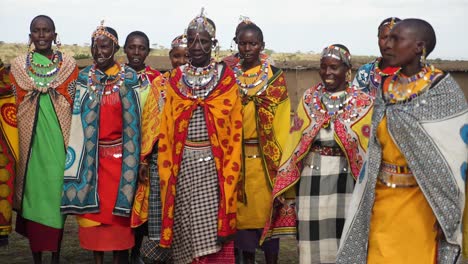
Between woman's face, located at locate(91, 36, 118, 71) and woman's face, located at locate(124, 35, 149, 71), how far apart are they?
97 cm

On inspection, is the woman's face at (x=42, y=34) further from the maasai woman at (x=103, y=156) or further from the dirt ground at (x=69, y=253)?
the dirt ground at (x=69, y=253)

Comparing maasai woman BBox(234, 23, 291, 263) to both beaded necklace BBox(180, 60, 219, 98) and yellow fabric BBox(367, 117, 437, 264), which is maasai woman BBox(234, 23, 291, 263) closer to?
beaded necklace BBox(180, 60, 219, 98)

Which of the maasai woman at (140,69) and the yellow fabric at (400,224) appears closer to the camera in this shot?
the yellow fabric at (400,224)

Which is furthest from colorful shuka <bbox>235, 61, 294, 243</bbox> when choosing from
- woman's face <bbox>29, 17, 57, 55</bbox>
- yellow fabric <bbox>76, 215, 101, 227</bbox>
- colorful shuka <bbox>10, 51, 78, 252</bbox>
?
woman's face <bbox>29, 17, 57, 55</bbox>

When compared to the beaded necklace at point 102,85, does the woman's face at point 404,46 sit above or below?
above

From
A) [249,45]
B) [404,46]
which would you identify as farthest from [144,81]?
[404,46]

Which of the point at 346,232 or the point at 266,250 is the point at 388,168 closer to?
the point at 346,232

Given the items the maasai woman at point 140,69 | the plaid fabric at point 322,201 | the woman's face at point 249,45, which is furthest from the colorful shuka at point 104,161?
the plaid fabric at point 322,201

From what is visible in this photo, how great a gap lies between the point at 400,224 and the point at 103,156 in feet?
10.6

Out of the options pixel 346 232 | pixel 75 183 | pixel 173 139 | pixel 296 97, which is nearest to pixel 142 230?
pixel 75 183

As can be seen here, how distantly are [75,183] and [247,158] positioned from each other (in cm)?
160

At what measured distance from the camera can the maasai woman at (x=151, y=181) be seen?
782cm

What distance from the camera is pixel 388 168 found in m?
5.89

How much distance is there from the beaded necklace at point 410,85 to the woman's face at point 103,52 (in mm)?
3121
